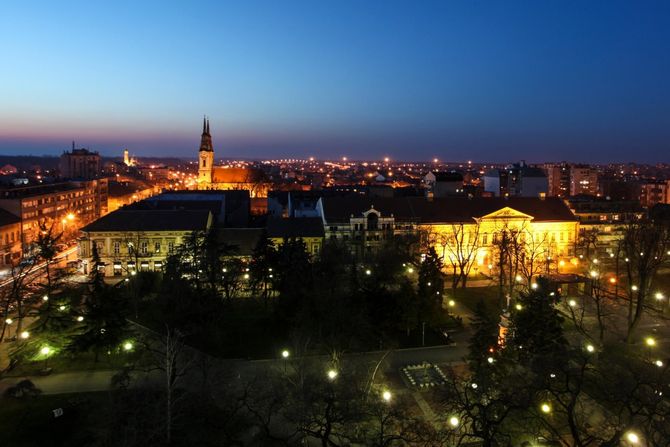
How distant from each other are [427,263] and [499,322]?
23.3 feet

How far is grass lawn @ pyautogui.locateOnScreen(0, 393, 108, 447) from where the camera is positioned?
19922 millimetres

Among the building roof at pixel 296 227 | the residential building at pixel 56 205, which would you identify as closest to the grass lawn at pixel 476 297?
the building roof at pixel 296 227

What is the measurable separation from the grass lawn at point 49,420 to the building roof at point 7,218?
3916 cm

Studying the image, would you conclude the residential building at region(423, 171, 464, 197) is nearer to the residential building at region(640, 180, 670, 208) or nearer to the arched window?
the arched window

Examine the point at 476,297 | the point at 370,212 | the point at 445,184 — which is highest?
the point at 445,184

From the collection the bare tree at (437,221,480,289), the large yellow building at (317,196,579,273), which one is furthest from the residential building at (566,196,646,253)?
the bare tree at (437,221,480,289)

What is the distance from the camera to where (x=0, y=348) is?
1123 inches

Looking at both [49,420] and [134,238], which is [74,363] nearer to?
[49,420]

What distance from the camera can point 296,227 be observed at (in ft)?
165

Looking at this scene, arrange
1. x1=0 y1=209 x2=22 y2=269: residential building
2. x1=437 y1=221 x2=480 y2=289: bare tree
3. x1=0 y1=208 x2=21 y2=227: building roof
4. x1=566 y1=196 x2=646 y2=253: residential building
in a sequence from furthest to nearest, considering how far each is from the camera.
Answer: x1=566 y1=196 x2=646 y2=253: residential building → x1=0 y1=208 x2=21 y2=227: building roof → x1=0 y1=209 x2=22 y2=269: residential building → x1=437 y1=221 x2=480 y2=289: bare tree

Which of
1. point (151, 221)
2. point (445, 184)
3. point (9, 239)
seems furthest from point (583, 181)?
point (9, 239)

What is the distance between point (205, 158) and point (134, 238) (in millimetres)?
58566

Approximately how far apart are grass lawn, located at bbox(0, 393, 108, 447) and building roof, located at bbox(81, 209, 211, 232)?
2568 cm

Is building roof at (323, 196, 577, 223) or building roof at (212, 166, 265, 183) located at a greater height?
building roof at (212, 166, 265, 183)
